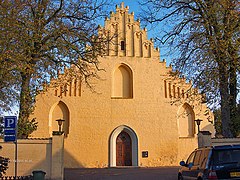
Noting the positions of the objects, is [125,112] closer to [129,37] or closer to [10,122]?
[129,37]

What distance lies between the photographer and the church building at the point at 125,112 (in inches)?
1081

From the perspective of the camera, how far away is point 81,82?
28016 millimetres

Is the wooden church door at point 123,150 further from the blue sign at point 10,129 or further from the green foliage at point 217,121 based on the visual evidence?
the blue sign at point 10,129

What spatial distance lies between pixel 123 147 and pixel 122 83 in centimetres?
559

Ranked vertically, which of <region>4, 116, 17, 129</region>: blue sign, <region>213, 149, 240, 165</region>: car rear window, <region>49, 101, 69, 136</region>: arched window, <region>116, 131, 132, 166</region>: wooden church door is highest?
<region>49, 101, 69, 136</region>: arched window

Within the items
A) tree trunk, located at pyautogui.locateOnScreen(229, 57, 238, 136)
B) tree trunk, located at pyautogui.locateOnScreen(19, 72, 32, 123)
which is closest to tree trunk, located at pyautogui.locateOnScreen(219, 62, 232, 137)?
tree trunk, located at pyautogui.locateOnScreen(229, 57, 238, 136)

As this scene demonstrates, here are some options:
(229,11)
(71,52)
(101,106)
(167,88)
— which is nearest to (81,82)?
(101,106)

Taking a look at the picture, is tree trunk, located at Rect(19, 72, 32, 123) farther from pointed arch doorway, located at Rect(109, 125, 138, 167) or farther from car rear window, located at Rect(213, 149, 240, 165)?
pointed arch doorway, located at Rect(109, 125, 138, 167)

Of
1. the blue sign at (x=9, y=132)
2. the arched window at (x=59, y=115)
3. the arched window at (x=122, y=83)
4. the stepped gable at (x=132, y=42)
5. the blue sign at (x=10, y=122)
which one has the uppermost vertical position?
the stepped gable at (x=132, y=42)

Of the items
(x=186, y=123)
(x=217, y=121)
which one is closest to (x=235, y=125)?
(x=217, y=121)

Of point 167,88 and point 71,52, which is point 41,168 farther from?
point 167,88

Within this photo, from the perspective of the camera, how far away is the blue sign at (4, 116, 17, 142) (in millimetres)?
11531

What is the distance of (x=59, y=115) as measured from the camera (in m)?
28.0

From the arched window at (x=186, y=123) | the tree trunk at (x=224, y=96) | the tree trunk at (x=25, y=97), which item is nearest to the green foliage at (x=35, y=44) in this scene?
the tree trunk at (x=25, y=97)
